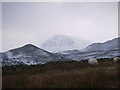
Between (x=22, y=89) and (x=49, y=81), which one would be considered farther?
(x=49, y=81)

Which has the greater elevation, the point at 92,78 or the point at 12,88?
the point at 92,78

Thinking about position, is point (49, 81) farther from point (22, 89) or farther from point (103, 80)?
point (103, 80)

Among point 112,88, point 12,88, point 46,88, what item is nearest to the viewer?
point 112,88

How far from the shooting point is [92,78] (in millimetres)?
8055

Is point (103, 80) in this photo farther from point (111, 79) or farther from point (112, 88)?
point (112, 88)

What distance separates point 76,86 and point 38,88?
181 centimetres

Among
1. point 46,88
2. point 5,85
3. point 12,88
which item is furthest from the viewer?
point 5,85

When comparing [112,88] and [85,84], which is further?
[85,84]

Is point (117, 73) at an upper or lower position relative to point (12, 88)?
upper

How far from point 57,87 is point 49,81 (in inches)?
52.8

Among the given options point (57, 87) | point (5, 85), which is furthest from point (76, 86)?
point (5, 85)

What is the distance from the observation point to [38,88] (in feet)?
25.7

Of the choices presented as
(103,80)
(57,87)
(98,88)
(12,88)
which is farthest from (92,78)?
(12,88)

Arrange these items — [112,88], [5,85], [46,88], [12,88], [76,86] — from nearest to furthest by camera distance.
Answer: [112,88], [76,86], [46,88], [12,88], [5,85]
